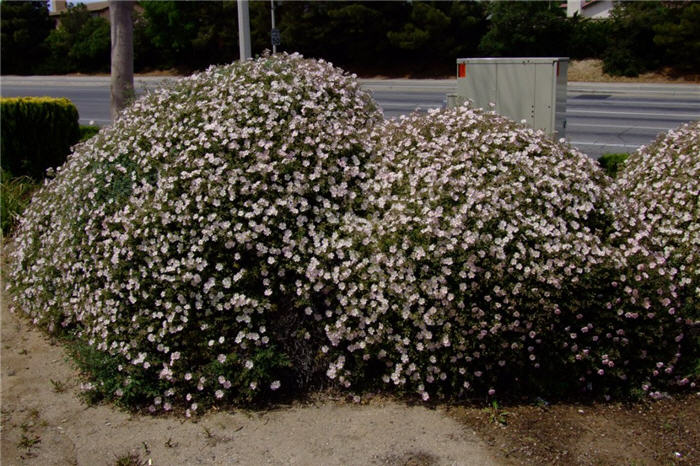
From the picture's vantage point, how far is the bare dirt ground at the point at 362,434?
142 inches

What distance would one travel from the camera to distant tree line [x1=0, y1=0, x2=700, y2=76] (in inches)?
910

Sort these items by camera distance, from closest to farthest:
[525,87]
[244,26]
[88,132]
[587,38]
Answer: [525,87] < [88,132] < [244,26] < [587,38]

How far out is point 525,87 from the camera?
6512mm

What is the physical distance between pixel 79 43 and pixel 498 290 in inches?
1363

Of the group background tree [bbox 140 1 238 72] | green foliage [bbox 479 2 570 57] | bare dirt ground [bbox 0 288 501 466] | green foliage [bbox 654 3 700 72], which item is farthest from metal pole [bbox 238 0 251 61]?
background tree [bbox 140 1 238 72]

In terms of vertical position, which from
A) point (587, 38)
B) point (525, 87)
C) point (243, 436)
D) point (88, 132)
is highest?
point (587, 38)

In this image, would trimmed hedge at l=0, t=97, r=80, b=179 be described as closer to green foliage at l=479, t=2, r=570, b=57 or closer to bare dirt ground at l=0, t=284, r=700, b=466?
bare dirt ground at l=0, t=284, r=700, b=466

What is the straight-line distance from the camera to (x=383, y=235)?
412 centimetres

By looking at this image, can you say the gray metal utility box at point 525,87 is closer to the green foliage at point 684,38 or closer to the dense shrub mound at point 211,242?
the dense shrub mound at point 211,242

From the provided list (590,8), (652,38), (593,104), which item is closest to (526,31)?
(652,38)

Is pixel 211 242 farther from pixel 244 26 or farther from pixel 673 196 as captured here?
pixel 244 26

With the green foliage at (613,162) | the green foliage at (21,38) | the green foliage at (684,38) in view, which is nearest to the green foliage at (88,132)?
the green foliage at (613,162)

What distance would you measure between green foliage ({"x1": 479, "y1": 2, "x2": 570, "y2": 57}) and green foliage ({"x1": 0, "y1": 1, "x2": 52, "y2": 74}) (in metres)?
24.1

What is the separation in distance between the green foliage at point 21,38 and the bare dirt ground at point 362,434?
3645 cm
